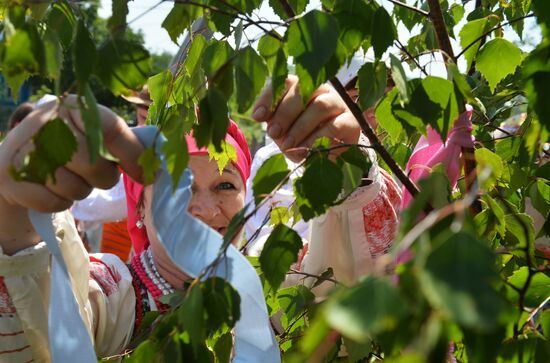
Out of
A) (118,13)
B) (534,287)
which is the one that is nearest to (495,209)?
(534,287)

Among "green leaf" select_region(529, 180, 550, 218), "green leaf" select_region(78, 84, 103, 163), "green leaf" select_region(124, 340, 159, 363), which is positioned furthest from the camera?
"green leaf" select_region(529, 180, 550, 218)

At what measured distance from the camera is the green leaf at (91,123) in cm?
55

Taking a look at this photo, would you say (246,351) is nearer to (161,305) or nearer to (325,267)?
(325,267)

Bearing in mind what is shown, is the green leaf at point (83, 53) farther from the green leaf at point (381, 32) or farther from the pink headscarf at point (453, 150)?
the pink headscarf at point (453, 150)

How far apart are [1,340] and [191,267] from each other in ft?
1.74

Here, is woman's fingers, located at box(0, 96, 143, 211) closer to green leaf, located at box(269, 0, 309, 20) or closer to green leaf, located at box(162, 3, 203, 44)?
green leaf, located at box(162, 3, 203, 44)

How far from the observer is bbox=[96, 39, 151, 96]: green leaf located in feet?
2.01

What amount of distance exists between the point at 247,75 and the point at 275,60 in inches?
2.1

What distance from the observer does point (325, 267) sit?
4.23ft

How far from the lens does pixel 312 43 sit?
0.64 m

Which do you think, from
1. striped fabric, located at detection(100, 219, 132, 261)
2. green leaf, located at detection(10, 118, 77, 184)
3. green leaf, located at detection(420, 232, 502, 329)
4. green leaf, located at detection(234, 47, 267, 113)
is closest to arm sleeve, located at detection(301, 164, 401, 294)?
green leaf, located at detection(234, 47, 267, 113)

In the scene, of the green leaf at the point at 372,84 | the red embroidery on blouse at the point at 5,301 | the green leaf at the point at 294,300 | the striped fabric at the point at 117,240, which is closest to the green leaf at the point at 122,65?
the green leaf at the point at 372,84

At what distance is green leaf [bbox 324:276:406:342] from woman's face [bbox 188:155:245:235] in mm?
1179

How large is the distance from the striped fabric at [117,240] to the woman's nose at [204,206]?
1.90 metres
